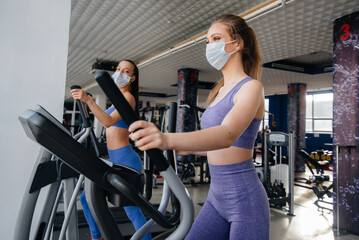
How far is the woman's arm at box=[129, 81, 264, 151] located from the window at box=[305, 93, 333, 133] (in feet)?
43.0

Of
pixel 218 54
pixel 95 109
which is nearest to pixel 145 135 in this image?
pixel 218 54

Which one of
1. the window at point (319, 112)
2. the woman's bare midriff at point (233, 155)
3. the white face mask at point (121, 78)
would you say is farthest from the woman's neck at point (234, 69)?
the window at point (319, 112)

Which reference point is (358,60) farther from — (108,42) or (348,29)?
(108,42)

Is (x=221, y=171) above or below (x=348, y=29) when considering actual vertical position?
below

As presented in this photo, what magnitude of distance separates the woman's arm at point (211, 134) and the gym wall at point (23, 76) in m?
1.43

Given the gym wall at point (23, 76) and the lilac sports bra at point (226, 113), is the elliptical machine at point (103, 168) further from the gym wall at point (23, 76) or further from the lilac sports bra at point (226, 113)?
the gym wall at point (23, 76)

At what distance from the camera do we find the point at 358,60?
11.1ft

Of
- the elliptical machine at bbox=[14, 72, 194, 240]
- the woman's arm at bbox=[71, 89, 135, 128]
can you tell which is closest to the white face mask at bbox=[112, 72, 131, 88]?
the woman's arm at bbox=[71, 89, 135, 128]

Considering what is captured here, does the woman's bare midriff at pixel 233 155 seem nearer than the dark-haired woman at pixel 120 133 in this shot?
Yes

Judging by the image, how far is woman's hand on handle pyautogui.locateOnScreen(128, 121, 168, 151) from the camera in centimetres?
58

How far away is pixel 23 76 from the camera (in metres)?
1.72

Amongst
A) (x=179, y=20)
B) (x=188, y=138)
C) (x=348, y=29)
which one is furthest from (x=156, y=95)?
(x=188, y=138)

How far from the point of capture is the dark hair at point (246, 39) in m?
1.12

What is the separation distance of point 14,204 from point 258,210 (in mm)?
1566
